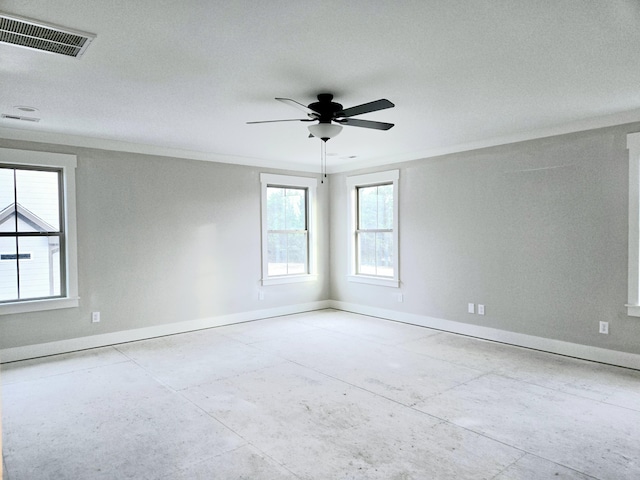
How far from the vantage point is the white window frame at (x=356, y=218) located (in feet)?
21.9

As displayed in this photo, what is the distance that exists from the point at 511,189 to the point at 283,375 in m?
3.38

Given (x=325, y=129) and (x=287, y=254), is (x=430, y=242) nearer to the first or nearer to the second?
(x=287, y=254)

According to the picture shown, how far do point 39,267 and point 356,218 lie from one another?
178 inches

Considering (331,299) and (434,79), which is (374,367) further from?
(331,299)

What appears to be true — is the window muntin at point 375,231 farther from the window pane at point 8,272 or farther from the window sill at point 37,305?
the window pane at point 8,272

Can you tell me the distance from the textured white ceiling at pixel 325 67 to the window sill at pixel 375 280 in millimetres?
2405

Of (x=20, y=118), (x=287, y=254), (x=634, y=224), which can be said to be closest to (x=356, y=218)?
(x=287, y=254)

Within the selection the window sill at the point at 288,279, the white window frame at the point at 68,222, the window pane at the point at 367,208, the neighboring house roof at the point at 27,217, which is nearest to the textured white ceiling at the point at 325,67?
the white window frame at the point at 68,222

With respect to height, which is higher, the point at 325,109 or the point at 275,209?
the point at 325,109

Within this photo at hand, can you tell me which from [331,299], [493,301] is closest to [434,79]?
[493,301]

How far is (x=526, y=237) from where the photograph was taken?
516 cm

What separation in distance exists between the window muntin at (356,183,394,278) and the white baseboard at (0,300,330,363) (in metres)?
1.27

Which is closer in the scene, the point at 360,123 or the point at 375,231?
the point at 360,123

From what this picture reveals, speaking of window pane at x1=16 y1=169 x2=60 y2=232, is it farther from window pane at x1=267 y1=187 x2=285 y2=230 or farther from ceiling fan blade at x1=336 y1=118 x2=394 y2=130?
ceiling fan blade at x1=336 y1=118 x2=394 y2=130
